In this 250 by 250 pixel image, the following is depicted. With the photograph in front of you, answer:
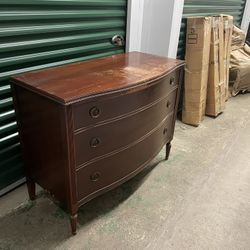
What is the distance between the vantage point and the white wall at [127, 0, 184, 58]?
2049 millimetres

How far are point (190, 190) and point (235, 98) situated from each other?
228cm

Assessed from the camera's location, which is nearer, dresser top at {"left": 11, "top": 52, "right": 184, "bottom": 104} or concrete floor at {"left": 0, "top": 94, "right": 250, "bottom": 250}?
dresser top at {"left": 11, "top": 52, "right": 184, "bottom": 104}

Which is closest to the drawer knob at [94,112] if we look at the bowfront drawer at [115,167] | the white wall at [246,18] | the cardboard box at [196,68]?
the bowfront drawer at [115,167]

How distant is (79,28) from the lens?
1.68 m

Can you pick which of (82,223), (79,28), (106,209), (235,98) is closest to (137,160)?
(106,209)

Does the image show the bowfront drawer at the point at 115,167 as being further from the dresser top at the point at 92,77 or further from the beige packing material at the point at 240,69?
the beige packing material at the point at 240,69

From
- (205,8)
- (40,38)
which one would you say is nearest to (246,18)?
(205,8)

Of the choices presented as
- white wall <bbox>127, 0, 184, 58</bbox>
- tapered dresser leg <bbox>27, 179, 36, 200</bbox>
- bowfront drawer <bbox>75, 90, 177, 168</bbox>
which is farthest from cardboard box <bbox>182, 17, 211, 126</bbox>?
tapered dresser leg <bbox>27, 179, 36, 200</bbox>

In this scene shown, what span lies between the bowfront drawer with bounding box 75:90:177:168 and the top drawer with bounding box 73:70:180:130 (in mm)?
40

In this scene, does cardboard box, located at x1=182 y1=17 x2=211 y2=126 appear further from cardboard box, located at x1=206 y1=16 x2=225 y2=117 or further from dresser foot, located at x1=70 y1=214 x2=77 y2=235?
dresser foot, located at x1=70 y1=214 x2=77 y2=235

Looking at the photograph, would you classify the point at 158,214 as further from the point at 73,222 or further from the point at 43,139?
the point at 43,139

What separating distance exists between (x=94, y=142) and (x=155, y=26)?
148 centimetres

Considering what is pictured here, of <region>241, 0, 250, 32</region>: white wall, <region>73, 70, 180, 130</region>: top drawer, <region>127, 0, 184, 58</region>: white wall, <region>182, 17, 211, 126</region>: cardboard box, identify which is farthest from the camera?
<region>241, 0, 250, 32</region>: white wall

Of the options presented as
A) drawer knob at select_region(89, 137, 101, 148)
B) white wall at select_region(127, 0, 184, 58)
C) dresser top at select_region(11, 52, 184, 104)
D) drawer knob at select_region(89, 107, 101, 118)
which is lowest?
drawer knob at select_region(89, 137, 101, 148)
